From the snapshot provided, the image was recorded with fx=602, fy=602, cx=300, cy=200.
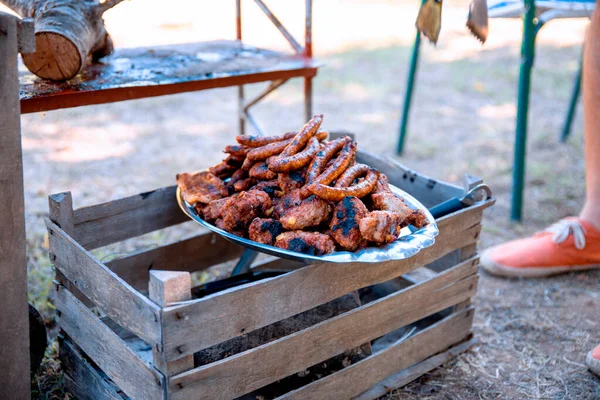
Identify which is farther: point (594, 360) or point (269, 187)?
point (594, 360)

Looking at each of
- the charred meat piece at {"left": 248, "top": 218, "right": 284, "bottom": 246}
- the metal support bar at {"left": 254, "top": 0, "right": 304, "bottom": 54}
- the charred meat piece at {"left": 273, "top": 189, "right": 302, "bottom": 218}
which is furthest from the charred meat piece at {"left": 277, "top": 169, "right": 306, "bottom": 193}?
the metal support bar at {"left": 254, "top": 0, "right": 304, "bottom": 54}

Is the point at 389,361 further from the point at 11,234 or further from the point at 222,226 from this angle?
the point at 11,234

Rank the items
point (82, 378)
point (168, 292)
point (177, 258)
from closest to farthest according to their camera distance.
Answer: point (168, 292)
point (82, 378)
point (177, 258)

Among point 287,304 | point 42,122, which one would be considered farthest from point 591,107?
point 42,122

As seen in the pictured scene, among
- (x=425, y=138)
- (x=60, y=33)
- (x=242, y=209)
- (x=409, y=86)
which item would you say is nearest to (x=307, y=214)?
(x=242, y=209)

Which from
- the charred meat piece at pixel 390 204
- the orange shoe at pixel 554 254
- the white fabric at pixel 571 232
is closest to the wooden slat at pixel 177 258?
the charred meat piece at pixel 390 204

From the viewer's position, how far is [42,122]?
6160 mm

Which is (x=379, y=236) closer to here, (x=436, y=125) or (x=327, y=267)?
(x=327, y=267)

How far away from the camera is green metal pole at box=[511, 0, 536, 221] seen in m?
3.95

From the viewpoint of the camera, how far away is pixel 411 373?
269 centimetres

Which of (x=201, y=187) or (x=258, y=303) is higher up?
(x=201, y=187)

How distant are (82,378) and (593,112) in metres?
2.93

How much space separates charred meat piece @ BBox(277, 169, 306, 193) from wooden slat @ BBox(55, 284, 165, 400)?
817 mm

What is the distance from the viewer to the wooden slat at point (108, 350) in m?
1.95
